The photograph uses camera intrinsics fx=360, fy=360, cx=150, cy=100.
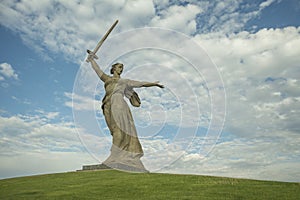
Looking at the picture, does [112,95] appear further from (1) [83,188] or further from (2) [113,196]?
(2) [113,196]

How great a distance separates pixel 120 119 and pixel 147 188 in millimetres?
9006

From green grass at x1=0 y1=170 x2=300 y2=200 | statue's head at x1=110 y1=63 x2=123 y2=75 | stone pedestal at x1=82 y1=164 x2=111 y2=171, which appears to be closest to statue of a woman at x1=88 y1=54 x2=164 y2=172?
statue's head at x1=110 y1=63 x2=123 y2=75

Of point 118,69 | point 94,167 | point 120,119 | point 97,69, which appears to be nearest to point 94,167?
point 94,167

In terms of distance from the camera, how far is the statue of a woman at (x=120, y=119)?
82.1 feet

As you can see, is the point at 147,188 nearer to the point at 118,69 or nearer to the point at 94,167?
the point at 94,167

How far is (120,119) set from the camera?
2619cm

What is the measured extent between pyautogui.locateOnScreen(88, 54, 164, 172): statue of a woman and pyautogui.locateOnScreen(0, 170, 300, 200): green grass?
5.60 ft

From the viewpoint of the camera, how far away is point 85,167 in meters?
27.4

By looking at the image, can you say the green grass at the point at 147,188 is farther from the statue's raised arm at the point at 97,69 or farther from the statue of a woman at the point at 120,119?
the statue's raised arm at the point at 97,69

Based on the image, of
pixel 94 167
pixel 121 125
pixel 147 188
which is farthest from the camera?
pixel 94 167

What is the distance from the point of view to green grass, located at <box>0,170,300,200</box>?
16.2 m

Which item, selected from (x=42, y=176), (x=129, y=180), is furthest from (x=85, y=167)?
(x=129, y=180)

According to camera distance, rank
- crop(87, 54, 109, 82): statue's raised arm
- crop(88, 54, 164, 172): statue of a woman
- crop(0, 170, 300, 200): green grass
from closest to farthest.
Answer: crop(0, 170, 300, 200): green grass < crop(88, 54, 164, 172): statue of a woman < crop(87, 54, 109, 82): statue's raised arm

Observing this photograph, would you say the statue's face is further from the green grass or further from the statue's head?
the green grass
